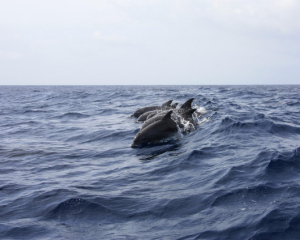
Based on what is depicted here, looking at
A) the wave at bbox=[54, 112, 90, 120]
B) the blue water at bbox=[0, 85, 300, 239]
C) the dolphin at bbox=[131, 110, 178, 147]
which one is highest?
the dolphin at bbox=[131, 110, 178, 147]

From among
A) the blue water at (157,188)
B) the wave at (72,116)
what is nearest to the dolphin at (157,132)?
the blue water at (157,188)

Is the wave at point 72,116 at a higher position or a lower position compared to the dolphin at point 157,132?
lower

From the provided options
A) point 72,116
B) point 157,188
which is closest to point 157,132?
point 157,188

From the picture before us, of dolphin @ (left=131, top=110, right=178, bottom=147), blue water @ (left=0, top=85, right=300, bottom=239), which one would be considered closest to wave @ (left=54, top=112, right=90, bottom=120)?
blue water @ (left=0, top=85, right=300, bottom=239)

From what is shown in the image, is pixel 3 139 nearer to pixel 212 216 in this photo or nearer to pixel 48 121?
pixel 48 121

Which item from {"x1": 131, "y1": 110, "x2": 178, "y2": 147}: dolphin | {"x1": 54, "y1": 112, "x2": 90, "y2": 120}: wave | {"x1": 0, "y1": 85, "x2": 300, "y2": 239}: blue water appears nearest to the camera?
{"x1": 0, "y1": 85, "x2": 300, "y2": 239}: blue water

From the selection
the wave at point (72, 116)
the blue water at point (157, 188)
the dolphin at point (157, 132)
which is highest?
the dolphin at point (157, 132)

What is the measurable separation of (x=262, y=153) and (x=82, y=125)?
11442 millimetres

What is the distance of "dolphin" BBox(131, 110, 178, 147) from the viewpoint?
39.8 feet

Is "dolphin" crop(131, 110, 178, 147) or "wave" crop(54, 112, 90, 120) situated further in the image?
"wave" crop(54, 112, 90, 120)

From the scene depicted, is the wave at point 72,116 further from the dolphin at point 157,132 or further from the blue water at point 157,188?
the dolphin at point 157,132

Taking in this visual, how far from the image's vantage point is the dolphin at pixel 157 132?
12.1 metres

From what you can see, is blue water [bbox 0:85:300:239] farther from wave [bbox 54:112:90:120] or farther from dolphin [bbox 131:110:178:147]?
wave [bbox 54:112:90:120]

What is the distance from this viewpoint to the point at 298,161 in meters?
8.30
